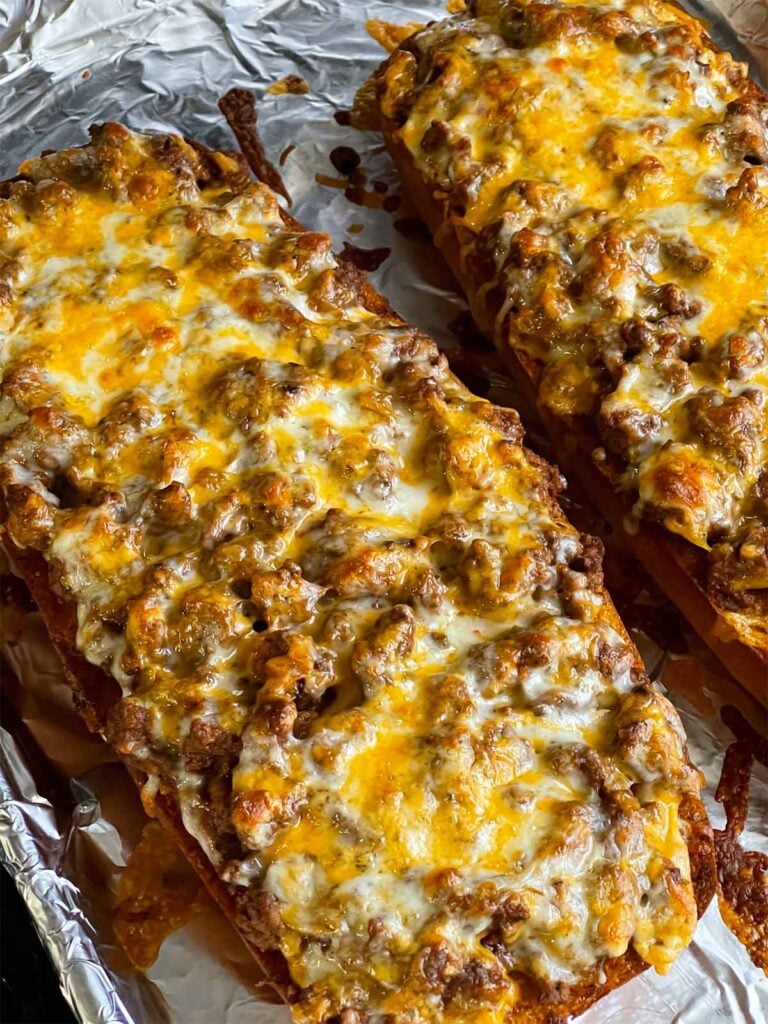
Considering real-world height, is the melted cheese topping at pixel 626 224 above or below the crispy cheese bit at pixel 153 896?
above

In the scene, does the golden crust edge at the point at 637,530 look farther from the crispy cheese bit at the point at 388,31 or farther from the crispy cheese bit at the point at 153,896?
the crispy cheese bit at the point at 153,896

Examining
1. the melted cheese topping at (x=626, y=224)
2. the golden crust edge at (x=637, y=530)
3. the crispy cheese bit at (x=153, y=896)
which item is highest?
the melted cheese topping at (x=626, y=224)

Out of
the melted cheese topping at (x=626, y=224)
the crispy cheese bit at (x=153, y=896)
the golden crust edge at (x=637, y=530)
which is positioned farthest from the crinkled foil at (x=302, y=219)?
the melted cheese topping at (x=626, y=224)

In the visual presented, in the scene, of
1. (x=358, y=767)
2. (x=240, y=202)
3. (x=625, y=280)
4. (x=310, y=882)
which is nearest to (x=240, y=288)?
(x=240, y=202)

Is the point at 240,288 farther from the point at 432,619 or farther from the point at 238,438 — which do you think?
the point at 432,619

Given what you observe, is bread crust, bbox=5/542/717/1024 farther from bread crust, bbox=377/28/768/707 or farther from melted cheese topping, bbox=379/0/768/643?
melted cheese topping, bbox=379/0/768/643

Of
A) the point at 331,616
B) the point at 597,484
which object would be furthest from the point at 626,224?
the point at 331,616
